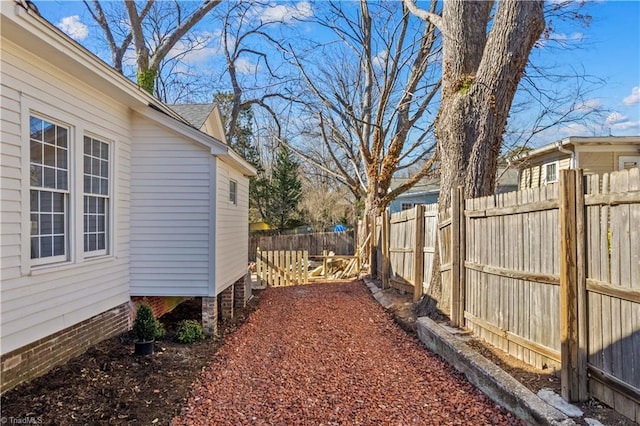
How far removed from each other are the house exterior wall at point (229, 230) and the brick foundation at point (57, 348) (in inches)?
64.1

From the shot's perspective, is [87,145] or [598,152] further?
[598,152]

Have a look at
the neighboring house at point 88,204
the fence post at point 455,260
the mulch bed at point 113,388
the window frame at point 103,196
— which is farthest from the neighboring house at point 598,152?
the window frame at point 103,196

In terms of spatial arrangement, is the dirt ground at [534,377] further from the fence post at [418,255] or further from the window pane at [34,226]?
the window pane at [34,226]

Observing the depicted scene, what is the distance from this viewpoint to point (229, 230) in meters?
8.23

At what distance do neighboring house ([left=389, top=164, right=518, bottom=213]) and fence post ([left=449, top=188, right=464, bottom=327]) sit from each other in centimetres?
1548

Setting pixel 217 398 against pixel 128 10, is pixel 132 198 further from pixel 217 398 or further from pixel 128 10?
pixel 128 10

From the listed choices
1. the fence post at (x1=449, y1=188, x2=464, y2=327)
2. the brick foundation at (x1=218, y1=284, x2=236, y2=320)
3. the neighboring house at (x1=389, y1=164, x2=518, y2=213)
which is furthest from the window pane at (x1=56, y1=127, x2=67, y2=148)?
the neighboring house at (x1=389, y1=164, x2=518, y2=213)

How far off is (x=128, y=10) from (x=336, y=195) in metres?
20.6

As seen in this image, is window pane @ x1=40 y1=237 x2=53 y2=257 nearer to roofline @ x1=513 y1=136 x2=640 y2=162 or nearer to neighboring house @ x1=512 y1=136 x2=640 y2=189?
neighboring house @ x1=512 y1=136 x2=640 y2=189

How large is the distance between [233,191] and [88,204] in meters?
3.64

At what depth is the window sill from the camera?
425 cm

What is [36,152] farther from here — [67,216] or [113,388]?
[113,388]

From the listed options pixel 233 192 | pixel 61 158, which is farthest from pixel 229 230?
pixel 61 158

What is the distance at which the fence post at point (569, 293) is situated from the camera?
3.37 meters
